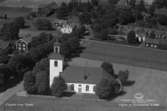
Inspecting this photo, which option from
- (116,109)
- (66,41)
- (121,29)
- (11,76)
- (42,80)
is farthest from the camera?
(121,29)

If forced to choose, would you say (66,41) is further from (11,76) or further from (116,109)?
(116,109)

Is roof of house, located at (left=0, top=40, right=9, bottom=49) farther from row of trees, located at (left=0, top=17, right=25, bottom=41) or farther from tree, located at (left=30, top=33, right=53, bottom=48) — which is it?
tree, located at (left=30, top=33, right=53, bottom=48)

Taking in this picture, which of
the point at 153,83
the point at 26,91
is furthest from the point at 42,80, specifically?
the point at 153,83

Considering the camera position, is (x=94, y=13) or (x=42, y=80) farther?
(x=94, y=13)

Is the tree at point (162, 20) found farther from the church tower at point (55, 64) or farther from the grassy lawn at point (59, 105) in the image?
the grassy lawn at point (59, 105)

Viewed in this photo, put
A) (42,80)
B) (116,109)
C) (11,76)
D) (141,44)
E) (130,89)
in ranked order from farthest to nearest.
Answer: (141,44), (11,76), (130,89), (42,80), (116,109)

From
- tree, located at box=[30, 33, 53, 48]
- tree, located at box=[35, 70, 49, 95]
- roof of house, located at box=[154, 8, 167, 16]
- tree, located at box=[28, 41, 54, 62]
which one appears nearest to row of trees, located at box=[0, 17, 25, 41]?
tree, located at box=[30, 33, 53, 48]
